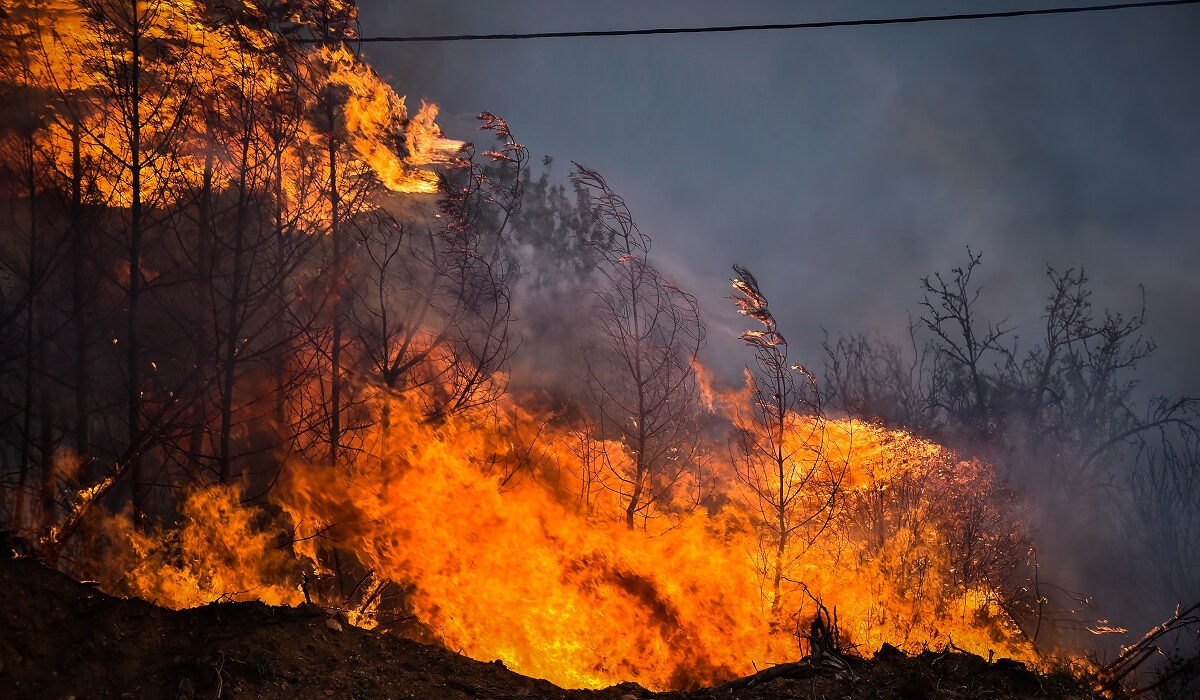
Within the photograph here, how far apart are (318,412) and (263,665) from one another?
5279mm

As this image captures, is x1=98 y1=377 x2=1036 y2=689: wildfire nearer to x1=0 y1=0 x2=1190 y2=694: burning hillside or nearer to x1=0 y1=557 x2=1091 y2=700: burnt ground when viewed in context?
x1=0 y1=0 x2=1190 y2=694: burning hillside

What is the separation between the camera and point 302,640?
210 inches

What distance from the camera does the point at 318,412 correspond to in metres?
9.61

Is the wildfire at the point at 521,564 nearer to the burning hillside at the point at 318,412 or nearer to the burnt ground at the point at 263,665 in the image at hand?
the burning hillside at the point at 318,412

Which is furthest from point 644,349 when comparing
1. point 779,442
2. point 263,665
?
point 263,665

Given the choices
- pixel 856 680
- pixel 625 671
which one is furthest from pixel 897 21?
pixel 625 671

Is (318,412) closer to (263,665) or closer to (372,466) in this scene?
(372,466)

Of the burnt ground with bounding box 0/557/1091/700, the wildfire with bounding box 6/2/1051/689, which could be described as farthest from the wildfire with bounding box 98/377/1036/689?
the burnt ground with bounding box 0/557/1091/700

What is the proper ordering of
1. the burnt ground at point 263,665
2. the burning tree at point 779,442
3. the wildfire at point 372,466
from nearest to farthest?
1. the burnt ground at point 263,665
2. the wildfire at point 372,466
3. the burning tree at point 779,442

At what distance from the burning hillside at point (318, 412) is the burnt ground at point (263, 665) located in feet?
0.61

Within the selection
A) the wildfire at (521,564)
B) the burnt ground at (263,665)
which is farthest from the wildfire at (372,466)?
the burnt ground at (263,665)

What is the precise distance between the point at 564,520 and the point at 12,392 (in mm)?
8008

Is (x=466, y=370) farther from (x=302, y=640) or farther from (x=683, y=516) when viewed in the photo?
(x=302, y=640)

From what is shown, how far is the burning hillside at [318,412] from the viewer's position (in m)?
7.61
